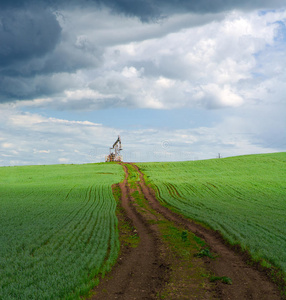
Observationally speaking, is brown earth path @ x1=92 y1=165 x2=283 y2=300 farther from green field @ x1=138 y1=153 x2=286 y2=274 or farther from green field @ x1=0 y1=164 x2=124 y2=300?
green field @ x1=138 y1=153 x2=286 y2=274

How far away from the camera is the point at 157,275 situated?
44.5 ft

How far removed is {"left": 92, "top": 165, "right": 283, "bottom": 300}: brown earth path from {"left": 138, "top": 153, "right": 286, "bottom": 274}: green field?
4.01 feet

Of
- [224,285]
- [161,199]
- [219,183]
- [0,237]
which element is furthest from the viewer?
[219,183]

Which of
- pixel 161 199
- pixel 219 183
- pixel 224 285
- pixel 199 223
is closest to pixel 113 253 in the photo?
pixel 224 285

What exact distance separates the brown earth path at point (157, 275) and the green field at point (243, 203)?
1223 mm

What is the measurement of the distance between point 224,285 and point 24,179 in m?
66.4

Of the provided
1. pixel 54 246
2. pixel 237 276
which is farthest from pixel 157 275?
pixel 54 246

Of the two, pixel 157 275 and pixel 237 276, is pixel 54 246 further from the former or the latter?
pixel 237 276

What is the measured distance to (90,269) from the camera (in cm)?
1373

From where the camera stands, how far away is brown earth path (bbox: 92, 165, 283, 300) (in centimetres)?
1152

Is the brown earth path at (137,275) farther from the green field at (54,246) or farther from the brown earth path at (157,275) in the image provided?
the green field at (54,246)

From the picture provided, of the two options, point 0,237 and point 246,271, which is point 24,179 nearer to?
point 0,237

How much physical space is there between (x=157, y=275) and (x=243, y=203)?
27551mm

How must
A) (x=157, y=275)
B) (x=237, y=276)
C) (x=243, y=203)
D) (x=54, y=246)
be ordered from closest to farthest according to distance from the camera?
(x=237, y=276), (x=157, y=275), (x=54, y=246), (x=243, y=203)
